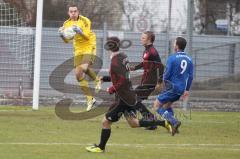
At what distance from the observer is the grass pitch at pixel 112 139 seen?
1170 cm

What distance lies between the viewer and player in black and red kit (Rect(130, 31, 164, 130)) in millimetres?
15720

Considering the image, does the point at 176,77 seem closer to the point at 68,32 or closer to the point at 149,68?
the point at 149,68

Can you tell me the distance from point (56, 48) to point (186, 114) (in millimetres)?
6182

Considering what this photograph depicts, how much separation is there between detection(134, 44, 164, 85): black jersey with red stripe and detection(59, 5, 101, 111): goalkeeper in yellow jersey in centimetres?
213

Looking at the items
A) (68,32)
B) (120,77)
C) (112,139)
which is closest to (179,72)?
(112,139)

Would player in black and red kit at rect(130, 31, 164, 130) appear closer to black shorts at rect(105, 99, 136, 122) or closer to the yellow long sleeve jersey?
the yellow long sleeve jersey

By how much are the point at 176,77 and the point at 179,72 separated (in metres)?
0.14

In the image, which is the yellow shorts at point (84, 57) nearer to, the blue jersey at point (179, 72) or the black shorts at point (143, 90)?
the black shorts at point (143, 90)

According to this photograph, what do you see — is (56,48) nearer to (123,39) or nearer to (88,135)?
(123,39)

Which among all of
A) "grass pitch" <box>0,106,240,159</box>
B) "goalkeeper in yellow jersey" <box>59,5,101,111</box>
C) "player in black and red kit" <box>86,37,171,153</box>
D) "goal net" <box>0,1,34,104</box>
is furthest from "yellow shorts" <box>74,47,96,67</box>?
"player in black and red kit" <box>86,37,171,153</box>

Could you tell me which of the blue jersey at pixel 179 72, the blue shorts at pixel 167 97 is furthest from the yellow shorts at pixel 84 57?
the blue jersey at pixel 179 72

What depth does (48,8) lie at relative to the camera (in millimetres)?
28797

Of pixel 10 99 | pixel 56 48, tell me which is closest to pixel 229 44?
pixel 56 48

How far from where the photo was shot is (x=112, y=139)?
541 inches
